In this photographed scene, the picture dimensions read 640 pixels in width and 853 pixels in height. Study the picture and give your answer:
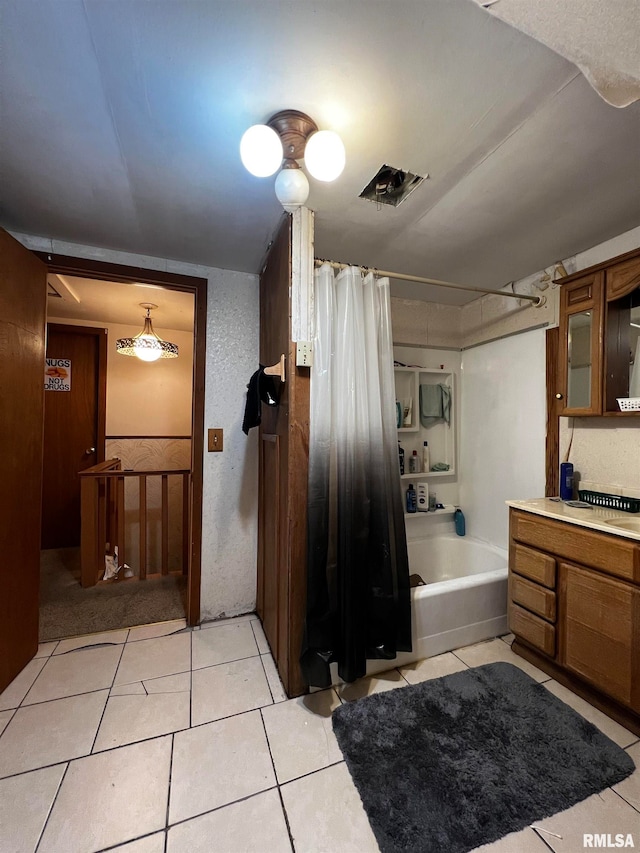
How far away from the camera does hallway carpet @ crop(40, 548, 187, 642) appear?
→ 2.03m

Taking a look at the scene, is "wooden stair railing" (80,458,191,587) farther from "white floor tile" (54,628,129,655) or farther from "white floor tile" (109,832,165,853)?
"white floor tile" (109,832,165,853)

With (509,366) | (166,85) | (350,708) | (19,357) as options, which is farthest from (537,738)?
(19,357)

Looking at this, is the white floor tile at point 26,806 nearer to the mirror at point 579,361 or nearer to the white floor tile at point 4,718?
the white floor tile at point 4,718

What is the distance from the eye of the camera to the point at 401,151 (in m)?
1.22

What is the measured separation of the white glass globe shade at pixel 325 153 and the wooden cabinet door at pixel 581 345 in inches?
62.5

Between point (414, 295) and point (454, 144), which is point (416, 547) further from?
point (454, 144)

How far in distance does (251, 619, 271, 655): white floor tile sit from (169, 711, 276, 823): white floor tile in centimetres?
43

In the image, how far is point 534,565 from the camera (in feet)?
5.44

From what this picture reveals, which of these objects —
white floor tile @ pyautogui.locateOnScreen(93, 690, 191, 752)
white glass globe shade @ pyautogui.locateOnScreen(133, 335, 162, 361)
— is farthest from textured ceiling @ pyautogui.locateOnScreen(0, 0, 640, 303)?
white floor tile @ pyautogui.locateOnScreen(93, 690, 191, 752)

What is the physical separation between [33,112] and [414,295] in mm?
2310

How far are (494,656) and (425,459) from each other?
54.4 inches

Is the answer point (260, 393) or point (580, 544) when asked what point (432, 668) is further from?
point (260, 393)

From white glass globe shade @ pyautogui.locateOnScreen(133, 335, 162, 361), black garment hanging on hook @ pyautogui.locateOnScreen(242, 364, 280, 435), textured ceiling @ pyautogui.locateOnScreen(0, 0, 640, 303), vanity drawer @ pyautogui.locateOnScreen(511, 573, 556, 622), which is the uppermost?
textured ceiling @ pyautogui.locateOnScreen(0, 0, 640, 303)

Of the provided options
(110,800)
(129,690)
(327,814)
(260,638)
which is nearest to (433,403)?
(260,638)
